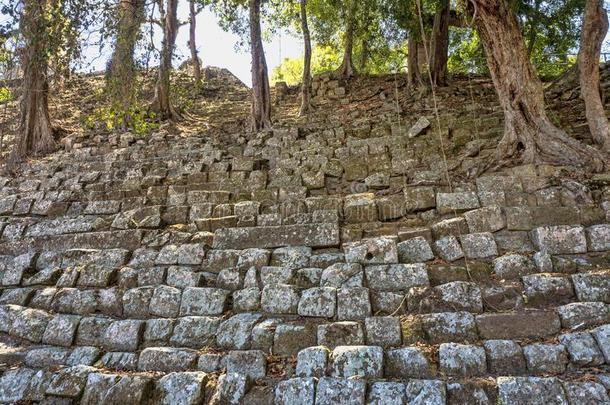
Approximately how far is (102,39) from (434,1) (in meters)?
6.05

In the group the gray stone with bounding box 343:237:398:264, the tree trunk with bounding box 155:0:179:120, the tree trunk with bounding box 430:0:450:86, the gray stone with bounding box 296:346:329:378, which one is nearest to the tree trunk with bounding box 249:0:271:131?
the tree trunk with bounding box 155:0:179:120

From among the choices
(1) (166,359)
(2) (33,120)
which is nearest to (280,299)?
(1) (166,359)

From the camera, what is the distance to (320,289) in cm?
351

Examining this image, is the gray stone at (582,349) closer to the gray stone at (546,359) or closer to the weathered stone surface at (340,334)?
the gray stone at (546,359)

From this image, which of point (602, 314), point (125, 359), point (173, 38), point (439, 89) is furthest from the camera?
point (173, 38)

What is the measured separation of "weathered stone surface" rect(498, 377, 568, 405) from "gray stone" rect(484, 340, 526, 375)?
0.16m

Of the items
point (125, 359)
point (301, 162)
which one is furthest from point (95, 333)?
point (301, 162)

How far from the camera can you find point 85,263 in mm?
4395

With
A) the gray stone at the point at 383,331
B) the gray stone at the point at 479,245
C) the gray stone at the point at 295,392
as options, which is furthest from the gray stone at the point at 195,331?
the gray stone at the point at 479,245

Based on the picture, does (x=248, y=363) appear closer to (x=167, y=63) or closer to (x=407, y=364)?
(x=407, y=364)

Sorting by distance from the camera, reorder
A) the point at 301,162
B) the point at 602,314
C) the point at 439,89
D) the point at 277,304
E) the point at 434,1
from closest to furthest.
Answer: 1. the point at 602,314
2. the point at 277,304
3. the point at 301,162
4. the point at 434,1
5. the point at 439,89

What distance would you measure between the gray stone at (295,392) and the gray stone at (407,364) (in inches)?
20.7

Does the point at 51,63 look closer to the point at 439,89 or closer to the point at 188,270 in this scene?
the point at 188,270

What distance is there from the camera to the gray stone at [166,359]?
315cm
